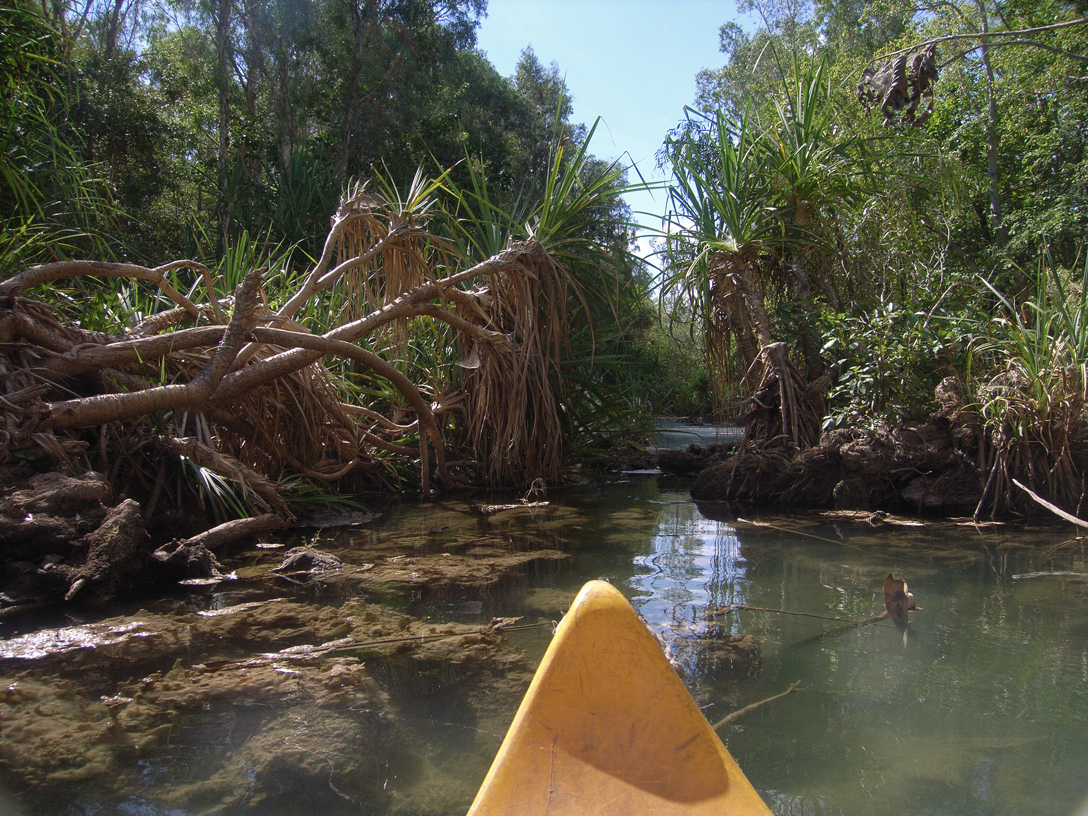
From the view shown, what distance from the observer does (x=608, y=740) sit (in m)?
1.33

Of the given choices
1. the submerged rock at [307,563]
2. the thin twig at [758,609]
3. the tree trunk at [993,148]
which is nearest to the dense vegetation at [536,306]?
the submerged rock at [307,563]

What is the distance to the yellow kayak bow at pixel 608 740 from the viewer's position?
1228mm

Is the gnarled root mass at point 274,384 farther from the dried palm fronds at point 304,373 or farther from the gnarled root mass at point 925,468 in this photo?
the gnarled root mass at point 925,468

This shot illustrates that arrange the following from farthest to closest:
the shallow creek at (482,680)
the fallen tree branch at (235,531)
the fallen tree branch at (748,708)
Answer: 1. the fallen tree branch at (235,531)
2. the fallen tree branch at (748,708)
3. the shallow creek at (482,680)

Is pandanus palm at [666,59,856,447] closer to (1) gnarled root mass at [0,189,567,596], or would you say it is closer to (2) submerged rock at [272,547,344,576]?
(1) gnarled root mass at [0,189,567,596]

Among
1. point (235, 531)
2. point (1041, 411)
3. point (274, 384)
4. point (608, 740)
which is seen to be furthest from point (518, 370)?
point (608, 740)

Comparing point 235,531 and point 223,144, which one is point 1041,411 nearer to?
point 235,531

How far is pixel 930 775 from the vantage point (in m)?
1.59

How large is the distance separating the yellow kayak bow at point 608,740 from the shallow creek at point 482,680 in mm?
64

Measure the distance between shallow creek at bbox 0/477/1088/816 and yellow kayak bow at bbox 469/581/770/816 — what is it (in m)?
0.06

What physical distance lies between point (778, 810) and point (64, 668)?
2.06 metres

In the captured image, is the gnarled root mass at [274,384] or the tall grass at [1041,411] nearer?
the gnarled root mass at [274,384]

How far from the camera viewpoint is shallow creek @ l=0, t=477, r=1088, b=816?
5.10 ft

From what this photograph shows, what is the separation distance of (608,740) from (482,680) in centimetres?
86
